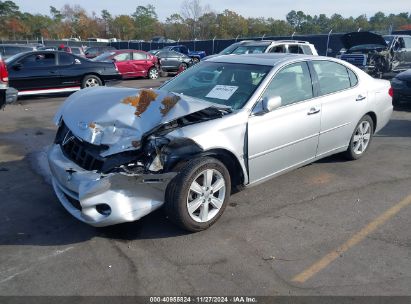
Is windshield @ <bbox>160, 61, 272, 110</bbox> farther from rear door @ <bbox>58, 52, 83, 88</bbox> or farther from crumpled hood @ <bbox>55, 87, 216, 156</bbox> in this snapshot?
rear door @ <bbox>58, 52, 83, 88</bbox>

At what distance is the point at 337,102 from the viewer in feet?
16.6

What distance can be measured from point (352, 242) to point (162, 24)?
96025 mm

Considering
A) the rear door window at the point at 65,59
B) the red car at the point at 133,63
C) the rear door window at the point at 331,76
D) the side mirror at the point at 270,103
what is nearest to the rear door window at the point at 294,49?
the rear door window at the point at 65,59

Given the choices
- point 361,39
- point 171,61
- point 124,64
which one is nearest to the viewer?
point 361,39

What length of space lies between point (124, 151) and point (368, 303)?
7.58 ft

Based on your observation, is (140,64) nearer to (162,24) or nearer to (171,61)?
(171,61)

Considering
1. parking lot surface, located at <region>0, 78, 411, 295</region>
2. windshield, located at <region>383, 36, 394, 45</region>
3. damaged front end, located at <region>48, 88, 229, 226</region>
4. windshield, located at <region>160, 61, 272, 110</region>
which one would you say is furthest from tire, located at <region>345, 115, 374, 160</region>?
windshield, located at <region>383, 36, 394, 45</region>

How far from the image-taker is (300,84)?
4.71 m

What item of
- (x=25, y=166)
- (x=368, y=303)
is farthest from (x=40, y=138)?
(x=368, y=303)

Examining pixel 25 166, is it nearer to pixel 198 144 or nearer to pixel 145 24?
pixel 198 144

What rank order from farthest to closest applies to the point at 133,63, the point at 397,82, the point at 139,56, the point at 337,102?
the point at 139,56
the point at 133,63
the point at 397,82
the point at 337,102

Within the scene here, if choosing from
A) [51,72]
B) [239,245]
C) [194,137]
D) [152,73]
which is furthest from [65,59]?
[239,245]

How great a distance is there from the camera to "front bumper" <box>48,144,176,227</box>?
10.9 feet

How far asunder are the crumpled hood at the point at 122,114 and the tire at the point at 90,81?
852cm
